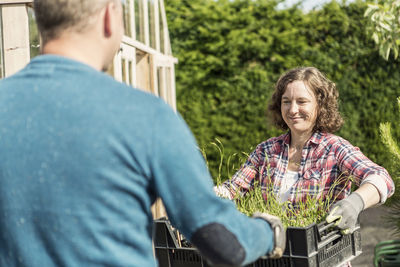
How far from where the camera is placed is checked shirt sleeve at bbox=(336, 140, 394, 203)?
6.95ft

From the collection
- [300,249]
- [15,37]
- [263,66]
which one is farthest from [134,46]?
→ [300,249]

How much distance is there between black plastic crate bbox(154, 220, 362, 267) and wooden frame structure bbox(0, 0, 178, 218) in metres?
1.89

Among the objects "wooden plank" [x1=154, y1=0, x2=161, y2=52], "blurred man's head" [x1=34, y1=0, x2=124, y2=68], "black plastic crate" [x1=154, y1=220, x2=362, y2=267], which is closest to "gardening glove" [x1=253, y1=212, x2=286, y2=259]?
"black plastic crate" [x1=154, y1=220, x2=362, y2=267]


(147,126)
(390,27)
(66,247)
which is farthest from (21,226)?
(390,27)

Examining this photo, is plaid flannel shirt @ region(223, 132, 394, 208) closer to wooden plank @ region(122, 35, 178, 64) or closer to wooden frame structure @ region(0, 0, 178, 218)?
wooden frame structure @ region(0, 0, 178, 218)

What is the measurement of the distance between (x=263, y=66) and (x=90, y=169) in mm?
5656

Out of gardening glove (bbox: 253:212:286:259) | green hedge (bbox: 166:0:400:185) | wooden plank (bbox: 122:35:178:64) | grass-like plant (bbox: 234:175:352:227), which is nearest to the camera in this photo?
gardening glove (bbox: 253:212:286:259)

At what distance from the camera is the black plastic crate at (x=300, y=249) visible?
176 cm

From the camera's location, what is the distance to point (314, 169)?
2453 millimetres

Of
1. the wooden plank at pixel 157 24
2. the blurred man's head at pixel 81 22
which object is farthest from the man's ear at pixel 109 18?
the wooden plank at pixel 157 24

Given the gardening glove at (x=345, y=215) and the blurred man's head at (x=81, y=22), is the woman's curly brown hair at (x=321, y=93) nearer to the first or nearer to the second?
the gardening glove at (x=345, y=215)

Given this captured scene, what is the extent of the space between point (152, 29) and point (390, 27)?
284 cm

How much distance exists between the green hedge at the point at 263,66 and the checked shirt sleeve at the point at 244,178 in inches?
140

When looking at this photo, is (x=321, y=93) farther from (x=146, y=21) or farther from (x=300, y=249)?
(x=146, y=21)
